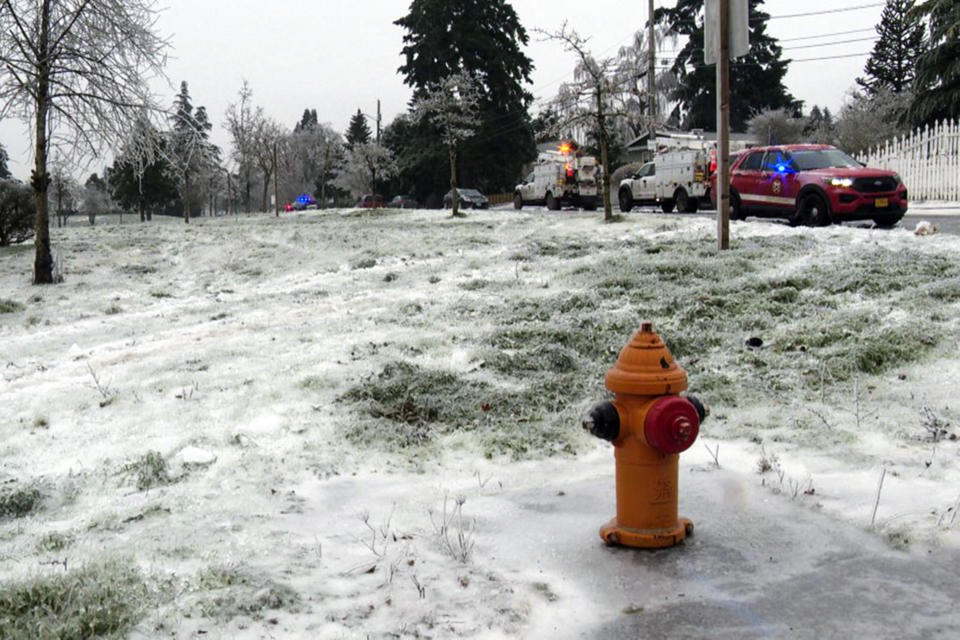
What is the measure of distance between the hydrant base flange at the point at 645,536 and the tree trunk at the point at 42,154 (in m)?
13.1

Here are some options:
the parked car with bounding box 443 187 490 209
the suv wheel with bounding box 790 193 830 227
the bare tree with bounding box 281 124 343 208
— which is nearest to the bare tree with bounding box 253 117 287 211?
the parked car with bounding box 443 187 490 209

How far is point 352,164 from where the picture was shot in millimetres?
59188

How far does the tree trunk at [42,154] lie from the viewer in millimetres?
14000

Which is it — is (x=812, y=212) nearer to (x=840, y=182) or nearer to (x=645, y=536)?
(x=840, y=182)

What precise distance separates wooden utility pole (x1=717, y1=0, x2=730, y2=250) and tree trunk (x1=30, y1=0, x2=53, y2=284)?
35.0 feet

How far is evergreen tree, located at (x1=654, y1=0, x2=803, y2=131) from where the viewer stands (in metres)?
60.5

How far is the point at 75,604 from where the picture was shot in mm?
2953

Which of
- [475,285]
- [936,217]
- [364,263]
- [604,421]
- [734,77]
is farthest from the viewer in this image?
[734,77]

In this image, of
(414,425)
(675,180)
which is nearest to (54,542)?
(414,425)

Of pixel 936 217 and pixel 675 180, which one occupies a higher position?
pixel 675 180

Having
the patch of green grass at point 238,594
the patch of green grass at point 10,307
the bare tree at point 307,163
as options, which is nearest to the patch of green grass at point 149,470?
the patch of green grass at point 238,594

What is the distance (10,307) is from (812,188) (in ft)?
43.7

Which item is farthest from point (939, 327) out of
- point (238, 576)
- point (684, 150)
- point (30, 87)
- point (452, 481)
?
point (684, 150)

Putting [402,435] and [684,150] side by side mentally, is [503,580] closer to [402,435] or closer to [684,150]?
[402,435]
